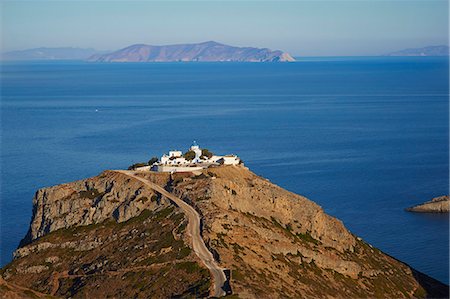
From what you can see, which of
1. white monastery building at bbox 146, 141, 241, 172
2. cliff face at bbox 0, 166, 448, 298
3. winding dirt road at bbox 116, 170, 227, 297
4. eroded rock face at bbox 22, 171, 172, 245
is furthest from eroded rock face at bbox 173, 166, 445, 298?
eroded rock face at bbox 22, 171, 172, 245

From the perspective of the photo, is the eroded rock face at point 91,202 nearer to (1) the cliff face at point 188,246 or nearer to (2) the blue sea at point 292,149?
(1) the cliff face at point 188,246

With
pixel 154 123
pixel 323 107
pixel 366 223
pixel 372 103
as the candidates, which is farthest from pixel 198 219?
pixel 372 103

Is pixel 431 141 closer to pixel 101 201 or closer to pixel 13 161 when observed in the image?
pixel 13 161

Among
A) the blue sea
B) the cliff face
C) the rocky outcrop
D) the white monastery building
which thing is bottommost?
the rocky outcrop

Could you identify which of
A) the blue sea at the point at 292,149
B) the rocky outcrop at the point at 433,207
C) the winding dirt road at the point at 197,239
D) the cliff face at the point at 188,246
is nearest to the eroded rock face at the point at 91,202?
the cliff face at the point at 188,246

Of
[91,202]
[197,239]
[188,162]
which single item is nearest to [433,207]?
[188,162]

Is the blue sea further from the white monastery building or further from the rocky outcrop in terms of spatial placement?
the white monastery building

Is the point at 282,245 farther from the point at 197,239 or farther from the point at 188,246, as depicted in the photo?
the point at 188,246
